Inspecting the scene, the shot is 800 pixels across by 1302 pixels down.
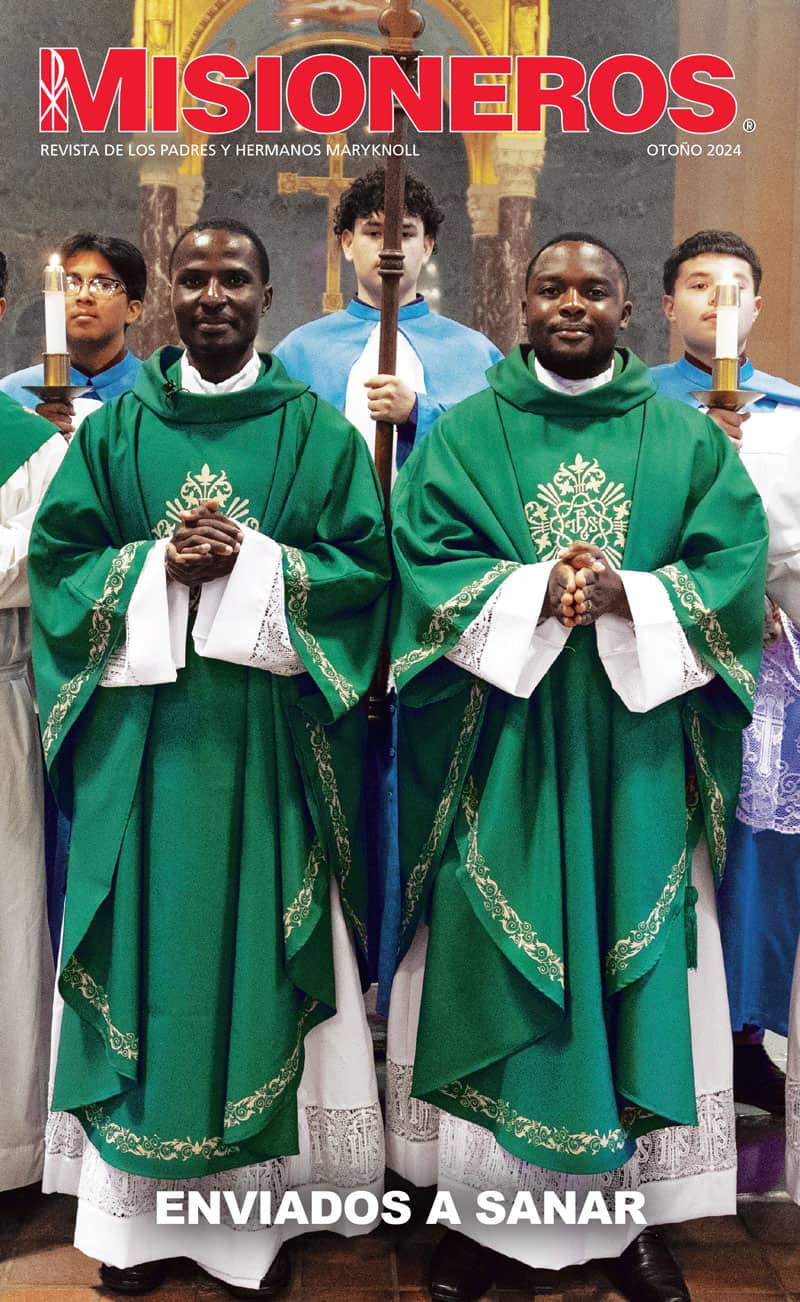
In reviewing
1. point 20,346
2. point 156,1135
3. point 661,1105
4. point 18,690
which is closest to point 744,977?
point 661,1105

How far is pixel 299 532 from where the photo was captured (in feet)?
10.5

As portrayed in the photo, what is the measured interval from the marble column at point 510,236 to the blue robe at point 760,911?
8.92 ft

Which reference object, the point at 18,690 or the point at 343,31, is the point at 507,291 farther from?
the point at 18,690

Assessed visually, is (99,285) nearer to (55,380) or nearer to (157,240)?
(55,380)

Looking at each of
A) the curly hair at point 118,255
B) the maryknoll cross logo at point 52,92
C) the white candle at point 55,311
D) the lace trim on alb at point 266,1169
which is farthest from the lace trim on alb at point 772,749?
the maryknoll cross logo at point 52,92

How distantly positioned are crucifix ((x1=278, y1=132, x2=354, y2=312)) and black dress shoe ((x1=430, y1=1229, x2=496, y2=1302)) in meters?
4.72

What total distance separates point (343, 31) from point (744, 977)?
4793 millimetres

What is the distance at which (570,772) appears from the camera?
309 centimetres

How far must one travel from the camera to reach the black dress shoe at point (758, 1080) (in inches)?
162

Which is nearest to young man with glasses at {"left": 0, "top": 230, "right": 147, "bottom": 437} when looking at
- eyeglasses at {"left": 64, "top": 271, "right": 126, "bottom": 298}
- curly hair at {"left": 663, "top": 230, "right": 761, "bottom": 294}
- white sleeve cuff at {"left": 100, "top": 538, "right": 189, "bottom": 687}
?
eyeglasses at {"left": 64, "top": 271, "right": 126, "bottom": 298}

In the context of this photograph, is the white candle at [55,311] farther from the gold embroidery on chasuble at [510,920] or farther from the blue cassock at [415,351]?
the gold embroidery on chasuble at [510,920]

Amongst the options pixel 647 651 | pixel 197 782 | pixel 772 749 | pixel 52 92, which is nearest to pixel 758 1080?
pixel 772 749

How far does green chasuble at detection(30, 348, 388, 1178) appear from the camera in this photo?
3096 mm

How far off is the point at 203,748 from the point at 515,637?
69 centimetres
